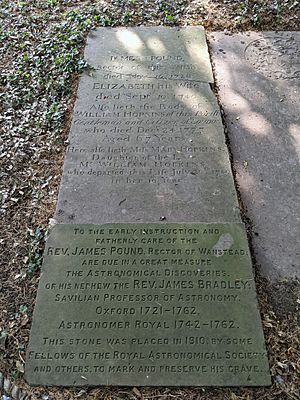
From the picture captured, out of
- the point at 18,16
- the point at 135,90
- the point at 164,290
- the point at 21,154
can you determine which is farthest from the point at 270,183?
the point at 18,16

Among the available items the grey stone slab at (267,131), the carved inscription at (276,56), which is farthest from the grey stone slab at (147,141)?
the carved inscription at (276,56)

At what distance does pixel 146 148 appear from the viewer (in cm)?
363

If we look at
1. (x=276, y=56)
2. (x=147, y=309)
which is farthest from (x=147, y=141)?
(x=276, y=56)

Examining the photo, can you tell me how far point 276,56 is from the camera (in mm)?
4562

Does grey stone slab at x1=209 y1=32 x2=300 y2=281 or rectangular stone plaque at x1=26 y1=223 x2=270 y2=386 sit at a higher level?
grey stone slab at x1=209 y1=32 x2=300 y2=281

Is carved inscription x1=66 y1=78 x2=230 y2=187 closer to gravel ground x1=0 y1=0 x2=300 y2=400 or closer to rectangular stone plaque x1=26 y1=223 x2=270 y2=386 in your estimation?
gravel ground x1=0 y1=0 x2=300 y2=400

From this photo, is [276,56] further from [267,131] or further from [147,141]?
[147,141]

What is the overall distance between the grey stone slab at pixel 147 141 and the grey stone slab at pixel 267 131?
181 mm

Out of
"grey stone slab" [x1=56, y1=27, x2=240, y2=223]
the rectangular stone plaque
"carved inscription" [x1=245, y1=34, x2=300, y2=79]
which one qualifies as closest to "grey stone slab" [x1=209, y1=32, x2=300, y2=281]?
"carved inscription" [x1=245, y1=34, x2=300, y2=79]

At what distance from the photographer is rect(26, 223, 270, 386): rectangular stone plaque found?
99.4 inches

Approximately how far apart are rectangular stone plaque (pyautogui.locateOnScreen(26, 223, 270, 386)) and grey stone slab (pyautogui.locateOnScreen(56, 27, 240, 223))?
224mm

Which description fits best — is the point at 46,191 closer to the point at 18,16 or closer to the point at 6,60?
the point at 6,60

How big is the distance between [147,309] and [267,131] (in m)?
2.00

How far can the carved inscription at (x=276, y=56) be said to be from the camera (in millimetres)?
4391
